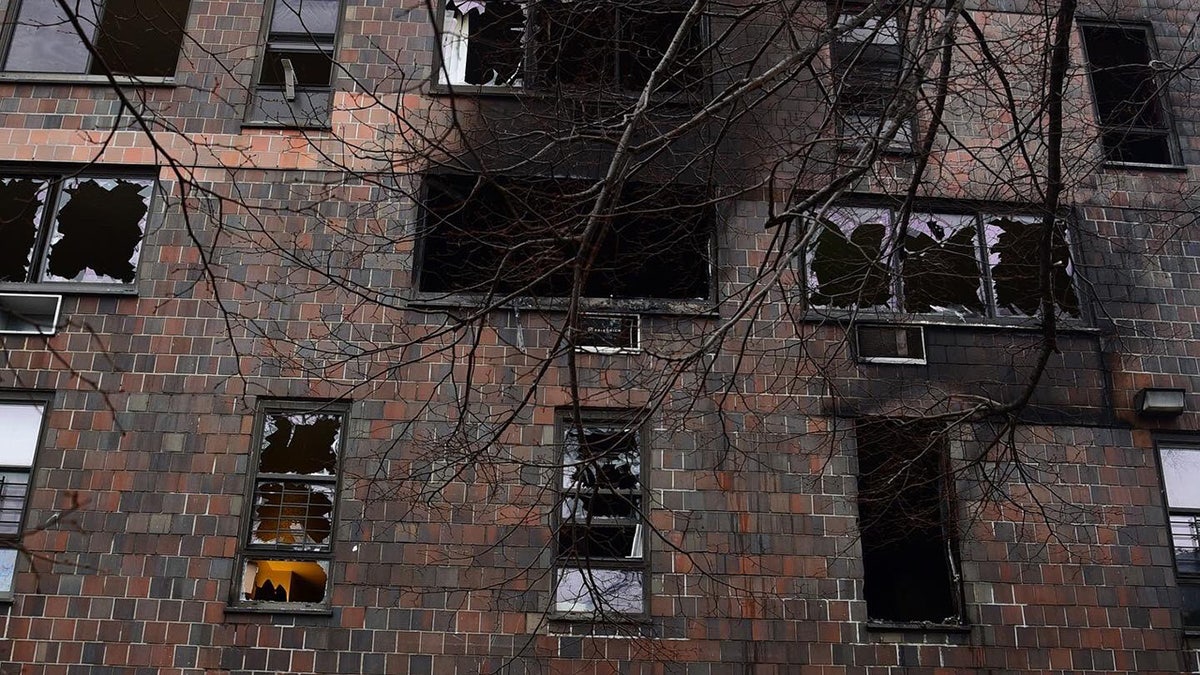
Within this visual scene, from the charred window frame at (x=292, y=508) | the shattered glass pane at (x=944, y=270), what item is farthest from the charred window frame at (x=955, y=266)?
the charred window frame at (x=292, y=508)

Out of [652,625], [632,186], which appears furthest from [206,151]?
[652,625]

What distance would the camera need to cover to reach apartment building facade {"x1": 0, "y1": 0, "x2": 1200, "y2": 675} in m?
12.0

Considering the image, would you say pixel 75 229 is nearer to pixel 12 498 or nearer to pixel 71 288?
pixel 71 288

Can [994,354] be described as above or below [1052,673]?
above

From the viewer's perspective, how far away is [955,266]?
14469mm

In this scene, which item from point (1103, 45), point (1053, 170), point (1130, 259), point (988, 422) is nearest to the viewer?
point (1053, 170)

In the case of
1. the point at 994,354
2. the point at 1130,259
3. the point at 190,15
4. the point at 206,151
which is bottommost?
the point at 994,354

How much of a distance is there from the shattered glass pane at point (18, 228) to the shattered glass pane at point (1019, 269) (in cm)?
1126

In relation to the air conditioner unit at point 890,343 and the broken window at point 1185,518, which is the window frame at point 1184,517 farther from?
the air conditioner unit at point 890,343

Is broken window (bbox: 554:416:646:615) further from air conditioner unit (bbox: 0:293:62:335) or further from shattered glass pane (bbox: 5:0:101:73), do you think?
shattered glass pane (bbox: 5:0:101:73)

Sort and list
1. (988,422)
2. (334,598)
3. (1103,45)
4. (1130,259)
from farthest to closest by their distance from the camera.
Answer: (1103,45), (1130,259), (988,422), (334,598)

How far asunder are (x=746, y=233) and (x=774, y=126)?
149cm

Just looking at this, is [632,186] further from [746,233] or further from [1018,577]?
[1018,577]

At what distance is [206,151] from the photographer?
45.7 feet
